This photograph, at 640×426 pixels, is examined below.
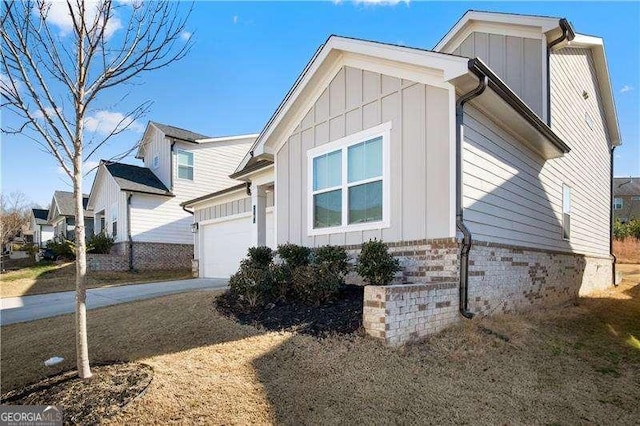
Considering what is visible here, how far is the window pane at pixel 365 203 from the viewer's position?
22.5 feet

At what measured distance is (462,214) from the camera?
584cm

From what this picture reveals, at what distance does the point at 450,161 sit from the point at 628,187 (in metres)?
51.7

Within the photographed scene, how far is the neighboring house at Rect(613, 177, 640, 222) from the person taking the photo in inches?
1700

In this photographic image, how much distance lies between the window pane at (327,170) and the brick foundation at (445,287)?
1429mm

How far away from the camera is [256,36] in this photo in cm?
917

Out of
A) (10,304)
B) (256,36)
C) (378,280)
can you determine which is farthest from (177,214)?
(378,280)

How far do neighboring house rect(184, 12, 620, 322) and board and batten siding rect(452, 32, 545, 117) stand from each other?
29mm

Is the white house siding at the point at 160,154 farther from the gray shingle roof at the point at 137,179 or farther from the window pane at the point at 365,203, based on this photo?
the window pane at the point at 365,203

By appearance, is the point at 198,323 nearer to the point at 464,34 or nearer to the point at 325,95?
the point at 325,95

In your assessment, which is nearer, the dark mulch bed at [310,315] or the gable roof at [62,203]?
the dark mulch bed at [310,315]

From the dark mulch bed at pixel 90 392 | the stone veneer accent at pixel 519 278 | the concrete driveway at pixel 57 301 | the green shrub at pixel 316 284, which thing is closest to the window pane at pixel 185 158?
the concrete driveway at pixel 57 301

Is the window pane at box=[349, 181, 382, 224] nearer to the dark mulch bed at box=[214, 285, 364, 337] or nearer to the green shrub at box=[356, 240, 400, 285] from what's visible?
the green shrub at box=[356, 240, 400, 285]

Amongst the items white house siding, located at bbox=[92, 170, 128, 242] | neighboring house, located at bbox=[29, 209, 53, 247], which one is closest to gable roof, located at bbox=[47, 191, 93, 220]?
neighboring house, located at bbox=[29, 209, 53, 247]

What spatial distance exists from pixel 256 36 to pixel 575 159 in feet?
32.0
